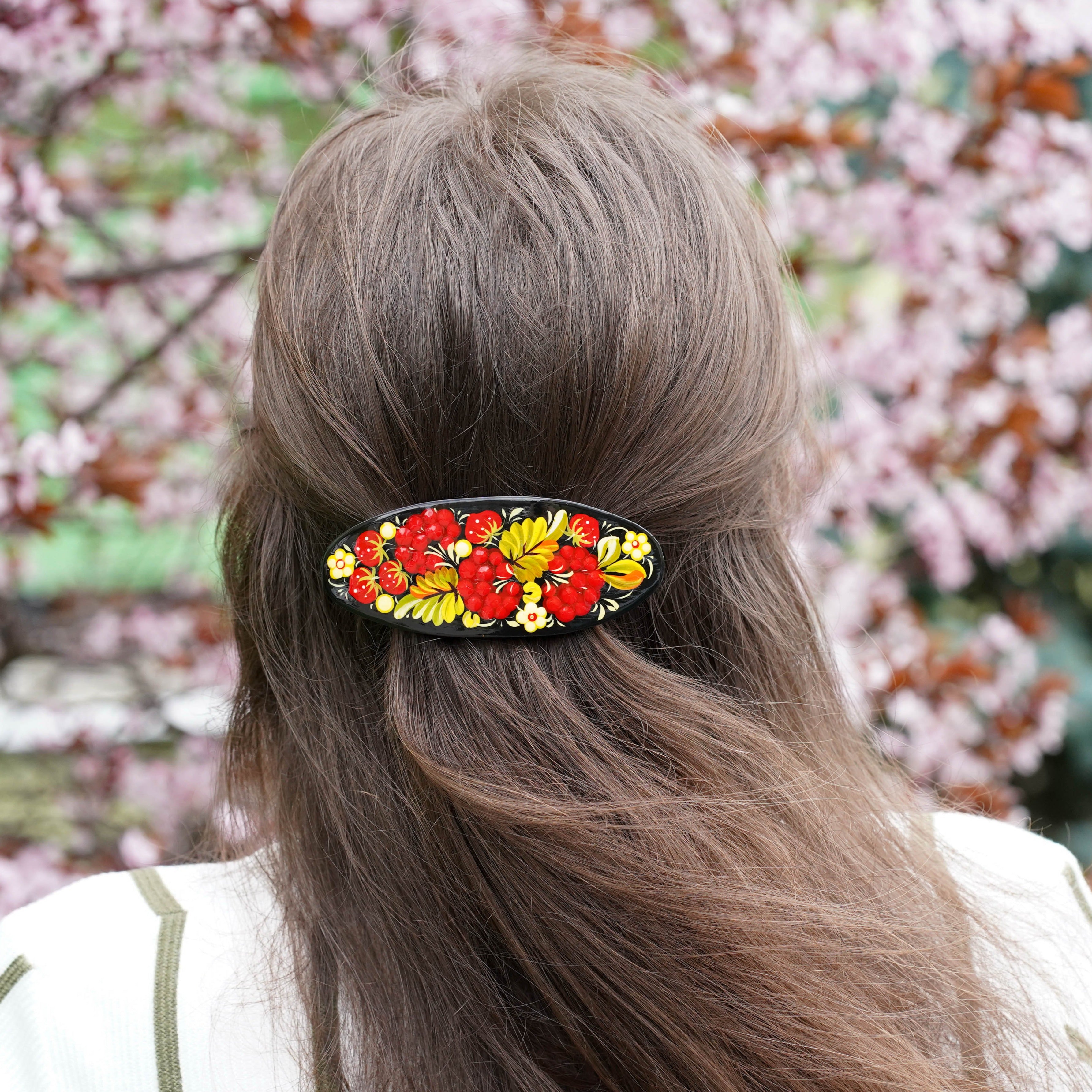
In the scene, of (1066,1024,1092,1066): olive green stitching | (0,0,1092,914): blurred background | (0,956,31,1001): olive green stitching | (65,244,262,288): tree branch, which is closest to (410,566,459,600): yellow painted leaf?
(0,956,31,1001): olive green stitching

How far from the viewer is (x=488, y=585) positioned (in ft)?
2.06

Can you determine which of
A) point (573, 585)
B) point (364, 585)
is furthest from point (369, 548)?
point (573, 585)

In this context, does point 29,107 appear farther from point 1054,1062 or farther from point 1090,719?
point 1090,719

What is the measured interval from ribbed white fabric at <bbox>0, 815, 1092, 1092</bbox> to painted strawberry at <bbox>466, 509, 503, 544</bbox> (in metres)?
0.35

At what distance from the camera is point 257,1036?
2.32 ft

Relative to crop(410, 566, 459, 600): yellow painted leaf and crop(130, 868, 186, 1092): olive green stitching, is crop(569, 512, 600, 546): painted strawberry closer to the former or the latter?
crop(410, 566, 459, 600): yellow painted leaf

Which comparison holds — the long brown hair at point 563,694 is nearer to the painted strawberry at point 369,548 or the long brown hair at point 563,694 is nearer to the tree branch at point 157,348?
the painted strawberry at point 369,548

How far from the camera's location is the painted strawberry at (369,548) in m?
0.63

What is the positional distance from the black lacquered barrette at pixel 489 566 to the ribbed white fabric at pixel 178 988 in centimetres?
30

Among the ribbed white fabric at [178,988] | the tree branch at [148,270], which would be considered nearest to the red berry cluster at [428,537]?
the ribbed white fabric at [178,988]

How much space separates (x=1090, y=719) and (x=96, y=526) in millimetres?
2427

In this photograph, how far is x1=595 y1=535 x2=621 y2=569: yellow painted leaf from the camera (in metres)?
0.64

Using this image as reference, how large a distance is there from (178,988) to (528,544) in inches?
16.5

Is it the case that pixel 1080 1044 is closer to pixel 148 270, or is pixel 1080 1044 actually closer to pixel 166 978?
pixel 166 978
